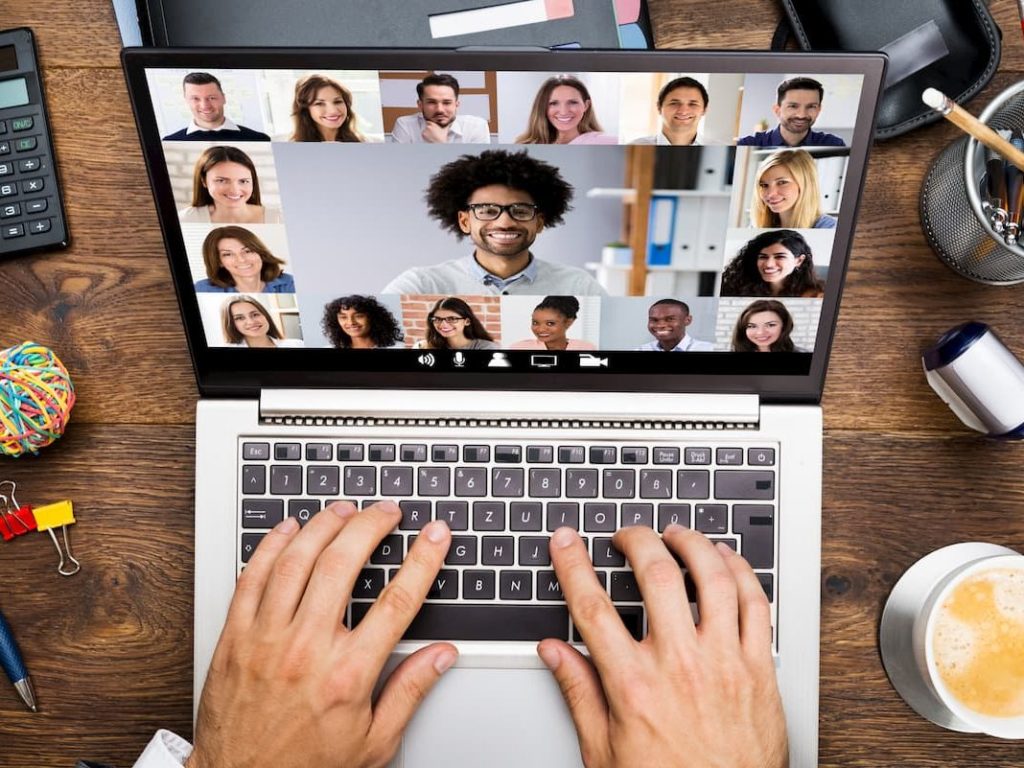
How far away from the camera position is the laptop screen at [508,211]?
0.53m

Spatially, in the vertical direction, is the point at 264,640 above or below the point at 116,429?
below

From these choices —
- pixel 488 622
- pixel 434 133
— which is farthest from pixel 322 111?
pixel 488 622

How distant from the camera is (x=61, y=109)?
69cm

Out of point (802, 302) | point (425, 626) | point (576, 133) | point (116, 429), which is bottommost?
point (425, 626)

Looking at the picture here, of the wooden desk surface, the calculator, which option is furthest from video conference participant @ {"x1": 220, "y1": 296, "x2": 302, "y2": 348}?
the calculator

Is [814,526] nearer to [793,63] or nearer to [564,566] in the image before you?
[564,566]

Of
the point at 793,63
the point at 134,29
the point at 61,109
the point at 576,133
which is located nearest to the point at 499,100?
the point at 576,133

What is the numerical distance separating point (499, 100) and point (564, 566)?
338 mm

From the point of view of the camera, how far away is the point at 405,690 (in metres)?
0.59

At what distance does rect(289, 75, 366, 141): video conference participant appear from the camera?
1.76 feet

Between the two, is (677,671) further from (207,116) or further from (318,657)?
(207,116)

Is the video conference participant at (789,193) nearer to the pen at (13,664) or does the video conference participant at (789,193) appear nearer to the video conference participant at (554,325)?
the video conference participant at (554,325)

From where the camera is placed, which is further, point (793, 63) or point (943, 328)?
point (943, 328)

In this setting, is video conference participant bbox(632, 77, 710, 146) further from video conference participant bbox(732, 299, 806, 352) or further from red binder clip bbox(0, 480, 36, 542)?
red binder clip bbox(0, 480, 36, 542)
